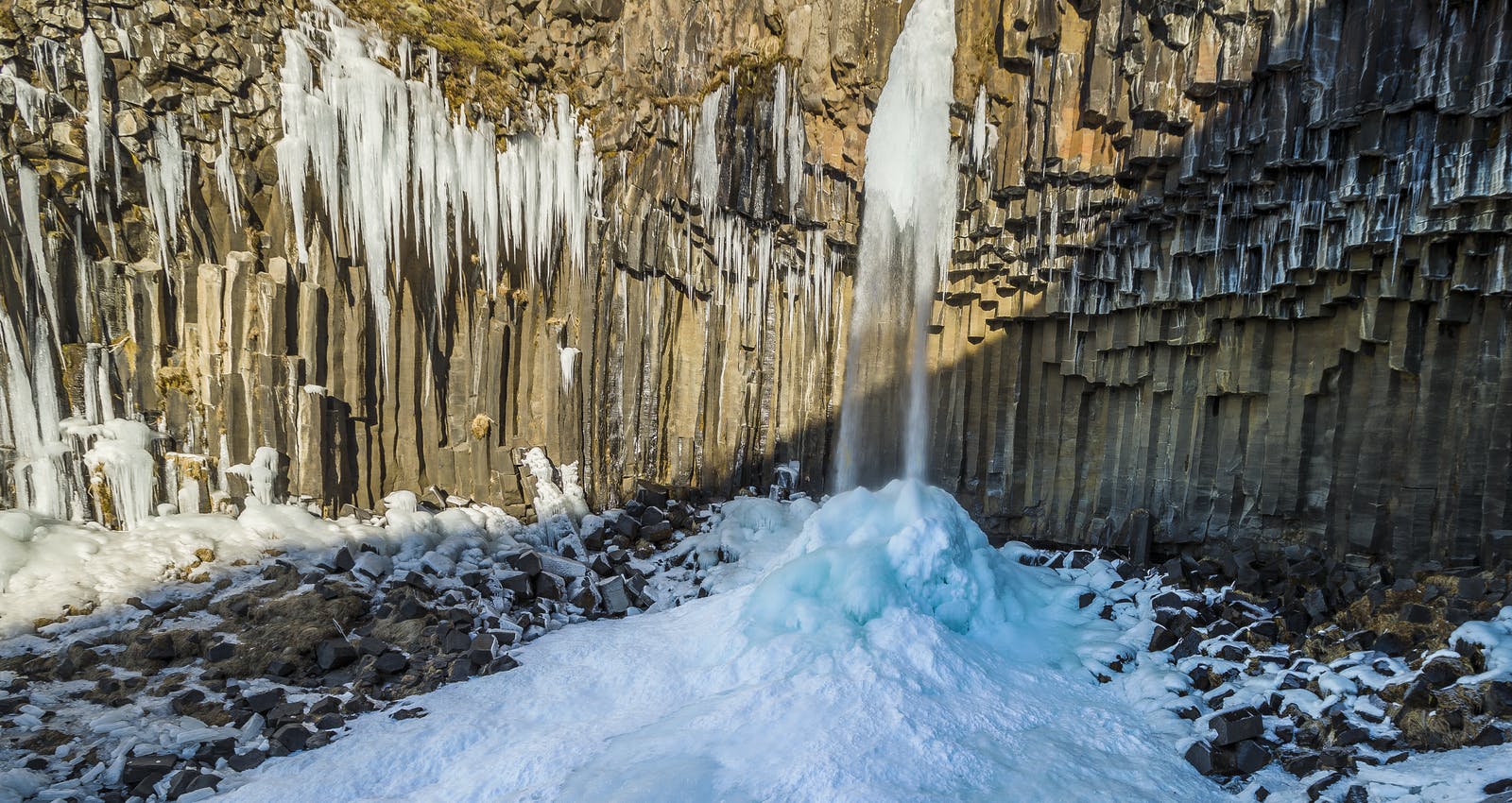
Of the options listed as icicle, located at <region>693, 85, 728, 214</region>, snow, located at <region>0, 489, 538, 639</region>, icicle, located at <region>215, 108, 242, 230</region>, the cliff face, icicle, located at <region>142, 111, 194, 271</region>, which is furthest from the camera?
icicle, located at <region>693, 85, 728, 214</region>

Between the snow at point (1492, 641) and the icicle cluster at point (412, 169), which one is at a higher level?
the icicle cluster at point (412, 169)

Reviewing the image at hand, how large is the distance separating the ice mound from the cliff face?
8.72 feet

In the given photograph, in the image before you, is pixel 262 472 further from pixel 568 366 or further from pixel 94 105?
pixel 94 105

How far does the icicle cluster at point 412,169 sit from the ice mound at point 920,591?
7.89 m

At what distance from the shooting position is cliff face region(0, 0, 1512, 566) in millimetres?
9141

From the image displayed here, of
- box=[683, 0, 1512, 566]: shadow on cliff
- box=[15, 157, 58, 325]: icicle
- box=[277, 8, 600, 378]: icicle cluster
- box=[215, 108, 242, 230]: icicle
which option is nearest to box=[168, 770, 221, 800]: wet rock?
box=[15, 157, 58, 325]: icicle

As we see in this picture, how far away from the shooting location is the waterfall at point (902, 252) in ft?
46.5

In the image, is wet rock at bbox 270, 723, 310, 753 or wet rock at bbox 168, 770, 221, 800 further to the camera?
wet rock at bbox 270, 723, 310, 753

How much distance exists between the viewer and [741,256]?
15.6m

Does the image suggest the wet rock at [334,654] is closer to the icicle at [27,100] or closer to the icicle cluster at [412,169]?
the icicle cluster at [412,169]

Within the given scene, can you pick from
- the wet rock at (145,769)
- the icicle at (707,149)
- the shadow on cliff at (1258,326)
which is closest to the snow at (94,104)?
the wet rock at (145,769)

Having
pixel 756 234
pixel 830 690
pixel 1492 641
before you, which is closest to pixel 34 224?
pixel 756 234

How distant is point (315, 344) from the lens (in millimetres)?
12219

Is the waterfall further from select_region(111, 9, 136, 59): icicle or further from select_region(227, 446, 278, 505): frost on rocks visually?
select_region(111, 9, 136, 59): icicle
